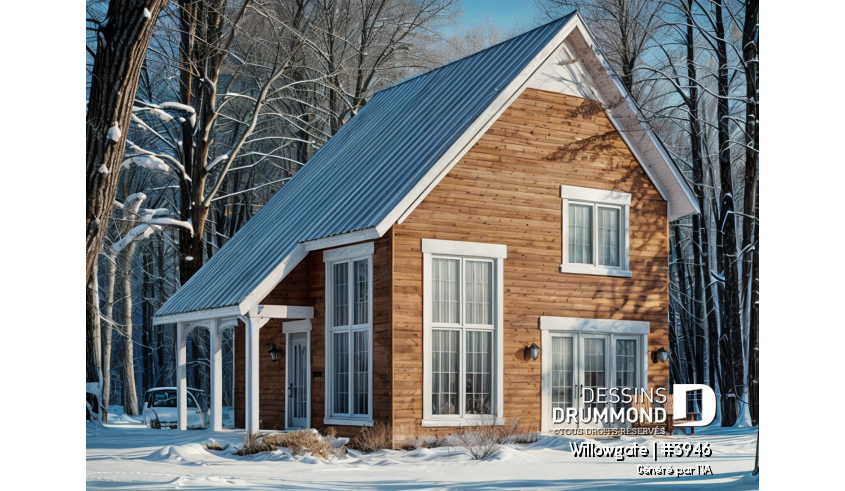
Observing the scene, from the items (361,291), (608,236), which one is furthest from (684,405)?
(361,291)

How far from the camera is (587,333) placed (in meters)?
17.0

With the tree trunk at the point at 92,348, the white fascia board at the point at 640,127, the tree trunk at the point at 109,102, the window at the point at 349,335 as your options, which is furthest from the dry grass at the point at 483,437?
the tree trunk at the point at 92,348

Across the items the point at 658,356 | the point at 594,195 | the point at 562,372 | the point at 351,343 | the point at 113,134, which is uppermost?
the point at 113,134

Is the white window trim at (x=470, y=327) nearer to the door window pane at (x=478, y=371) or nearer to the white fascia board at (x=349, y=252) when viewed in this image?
the door window pane at (x=478, y=371)

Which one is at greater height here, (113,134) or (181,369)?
(113,134)

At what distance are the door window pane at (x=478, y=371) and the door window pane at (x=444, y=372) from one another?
239 mm

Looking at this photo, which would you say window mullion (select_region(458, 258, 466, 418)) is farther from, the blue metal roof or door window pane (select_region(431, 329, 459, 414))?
the blue metal roof

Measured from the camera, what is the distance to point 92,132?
11.3 m

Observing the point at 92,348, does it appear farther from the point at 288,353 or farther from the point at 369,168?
the point at 369,168

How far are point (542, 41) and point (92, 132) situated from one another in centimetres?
801

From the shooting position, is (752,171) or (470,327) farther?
(752,171)

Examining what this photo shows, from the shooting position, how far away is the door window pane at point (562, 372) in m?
16.5

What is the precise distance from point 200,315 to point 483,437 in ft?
18.3

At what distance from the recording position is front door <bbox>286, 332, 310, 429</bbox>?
17719 millimetres
